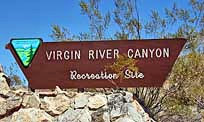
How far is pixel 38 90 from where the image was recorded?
30.7ft

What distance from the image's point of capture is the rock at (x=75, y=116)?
855 centimetres

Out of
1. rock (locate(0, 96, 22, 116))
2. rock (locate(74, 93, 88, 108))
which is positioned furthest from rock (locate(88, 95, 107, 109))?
rock (locate(0, 96, 22, 116))

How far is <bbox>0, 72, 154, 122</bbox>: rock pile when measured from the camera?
28.0 feet

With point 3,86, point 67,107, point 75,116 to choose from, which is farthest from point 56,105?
point 3,86

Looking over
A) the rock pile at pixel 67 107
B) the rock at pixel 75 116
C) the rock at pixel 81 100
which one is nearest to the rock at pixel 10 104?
the rock pile at pixel 67 107

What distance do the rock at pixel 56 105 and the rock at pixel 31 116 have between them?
13cm

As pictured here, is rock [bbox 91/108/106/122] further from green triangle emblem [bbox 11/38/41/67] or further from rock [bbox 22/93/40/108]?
green triangle emblem [bbox 11/38/41/67]

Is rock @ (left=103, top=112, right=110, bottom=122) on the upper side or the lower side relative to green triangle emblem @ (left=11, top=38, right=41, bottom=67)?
lower

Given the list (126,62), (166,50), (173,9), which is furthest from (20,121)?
(173,9)

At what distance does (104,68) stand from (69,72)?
79 cm

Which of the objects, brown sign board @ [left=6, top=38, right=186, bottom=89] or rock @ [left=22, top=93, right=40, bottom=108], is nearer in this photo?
rock @ [left=22, top=93, right=40, bottom=108]

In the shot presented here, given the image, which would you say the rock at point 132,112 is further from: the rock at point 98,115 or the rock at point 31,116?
the rock at point 31,116

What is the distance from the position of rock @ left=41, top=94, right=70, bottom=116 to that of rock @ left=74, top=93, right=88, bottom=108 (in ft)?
0.56

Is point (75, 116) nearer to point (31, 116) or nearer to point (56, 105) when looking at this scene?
point (56, 105)
